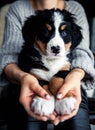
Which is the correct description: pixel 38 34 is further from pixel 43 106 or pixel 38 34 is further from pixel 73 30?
pixel 43 106

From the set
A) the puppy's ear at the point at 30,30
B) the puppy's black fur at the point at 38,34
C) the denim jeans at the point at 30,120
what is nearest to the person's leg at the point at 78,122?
the denim jeans at the point at 30,120

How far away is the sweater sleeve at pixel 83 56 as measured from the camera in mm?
1466

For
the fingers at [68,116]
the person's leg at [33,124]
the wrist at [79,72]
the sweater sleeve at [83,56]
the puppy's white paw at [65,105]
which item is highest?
the sweater sleeve at [83,56]

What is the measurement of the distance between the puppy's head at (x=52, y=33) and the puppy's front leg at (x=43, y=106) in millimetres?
196

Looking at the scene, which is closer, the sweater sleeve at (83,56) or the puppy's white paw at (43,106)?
the puppy's white paw at (43,106)

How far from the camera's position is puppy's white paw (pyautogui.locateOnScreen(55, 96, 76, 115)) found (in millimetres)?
1237

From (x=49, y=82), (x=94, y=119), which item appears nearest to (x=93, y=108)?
(x=94, y=119)

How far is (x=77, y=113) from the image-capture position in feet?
4.42

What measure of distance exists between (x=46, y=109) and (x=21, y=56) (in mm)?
327

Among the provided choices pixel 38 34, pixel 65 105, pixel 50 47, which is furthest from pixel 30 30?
pixel 65 105

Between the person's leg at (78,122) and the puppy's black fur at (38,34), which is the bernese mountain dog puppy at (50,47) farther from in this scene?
the person's leg at (78,122)

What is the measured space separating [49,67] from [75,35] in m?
0.17

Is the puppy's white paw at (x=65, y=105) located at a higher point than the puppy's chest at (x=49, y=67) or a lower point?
lower

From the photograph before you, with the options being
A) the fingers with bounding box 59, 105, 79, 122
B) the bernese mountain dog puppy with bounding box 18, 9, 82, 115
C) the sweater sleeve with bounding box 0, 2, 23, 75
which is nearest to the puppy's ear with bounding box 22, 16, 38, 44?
the bernese mountain dog puppy with bounding box 18, 9, 82, 115
